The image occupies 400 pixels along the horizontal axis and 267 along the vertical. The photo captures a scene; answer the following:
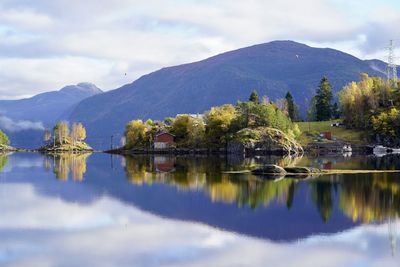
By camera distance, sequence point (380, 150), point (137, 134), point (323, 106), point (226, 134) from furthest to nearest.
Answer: point (323, 106) → point (137, 134) → point (226, 134) → point (380, 150)

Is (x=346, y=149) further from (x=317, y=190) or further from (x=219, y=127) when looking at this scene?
(x=317, y=190)

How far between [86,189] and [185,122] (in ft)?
327

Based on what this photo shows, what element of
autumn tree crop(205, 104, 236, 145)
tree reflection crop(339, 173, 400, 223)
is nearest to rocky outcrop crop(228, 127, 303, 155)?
autumn tree crop(205, 104, 236, 145)

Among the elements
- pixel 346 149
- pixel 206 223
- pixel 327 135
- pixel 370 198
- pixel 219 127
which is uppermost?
pixel 219 127

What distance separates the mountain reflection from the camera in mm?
42500

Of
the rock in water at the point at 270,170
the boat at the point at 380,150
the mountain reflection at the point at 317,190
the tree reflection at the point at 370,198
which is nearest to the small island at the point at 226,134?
the boat at the point at 380,150

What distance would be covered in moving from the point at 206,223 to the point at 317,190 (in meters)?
18.3

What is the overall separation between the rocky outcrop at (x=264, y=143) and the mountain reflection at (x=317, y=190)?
63301 mm

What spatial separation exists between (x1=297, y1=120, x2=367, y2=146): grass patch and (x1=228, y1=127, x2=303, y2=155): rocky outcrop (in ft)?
32.9

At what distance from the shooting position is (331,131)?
504 feet

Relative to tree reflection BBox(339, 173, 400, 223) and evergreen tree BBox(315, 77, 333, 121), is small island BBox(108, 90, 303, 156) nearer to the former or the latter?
evergreen tree BBox(315, 77, 333, 121)

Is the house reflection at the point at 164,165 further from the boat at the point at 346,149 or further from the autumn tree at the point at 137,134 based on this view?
the autumn tree at the point at 137,134

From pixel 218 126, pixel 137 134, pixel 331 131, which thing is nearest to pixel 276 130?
pixel 218 126

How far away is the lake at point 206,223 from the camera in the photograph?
95.4ft
